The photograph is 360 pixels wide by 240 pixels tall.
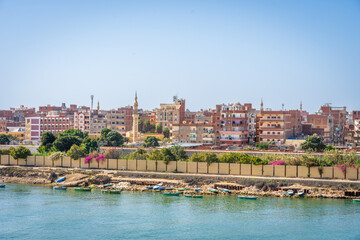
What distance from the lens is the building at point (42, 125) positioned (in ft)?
A: 327

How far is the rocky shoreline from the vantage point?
38938 mm

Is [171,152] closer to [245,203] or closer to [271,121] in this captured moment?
[245,203]

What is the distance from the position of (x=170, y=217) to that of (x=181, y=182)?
9.67 m

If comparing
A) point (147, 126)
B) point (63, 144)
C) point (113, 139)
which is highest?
point (147, 126)

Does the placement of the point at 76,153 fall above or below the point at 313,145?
below

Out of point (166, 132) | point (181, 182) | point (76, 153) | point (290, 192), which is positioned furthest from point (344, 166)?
point (166, 132)

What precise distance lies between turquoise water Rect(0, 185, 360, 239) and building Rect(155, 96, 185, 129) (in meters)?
55.0

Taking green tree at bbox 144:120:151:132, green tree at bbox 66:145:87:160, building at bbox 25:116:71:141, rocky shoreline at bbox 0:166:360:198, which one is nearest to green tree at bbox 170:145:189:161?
rocky shoreline at bbox 0:166:360:198

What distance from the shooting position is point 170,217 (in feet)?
108

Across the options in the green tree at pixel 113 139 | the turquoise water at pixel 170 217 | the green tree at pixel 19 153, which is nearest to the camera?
the turquoise water at pixel 170 217

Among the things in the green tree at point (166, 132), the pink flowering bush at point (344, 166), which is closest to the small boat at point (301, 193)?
the pink flowering bush at point (344, 166)

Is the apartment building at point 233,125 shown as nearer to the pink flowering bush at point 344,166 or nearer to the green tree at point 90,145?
the green tree at point 90,145

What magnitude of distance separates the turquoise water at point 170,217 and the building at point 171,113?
54991 mm

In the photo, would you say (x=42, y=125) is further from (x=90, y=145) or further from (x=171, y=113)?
(x=90, y=145)
